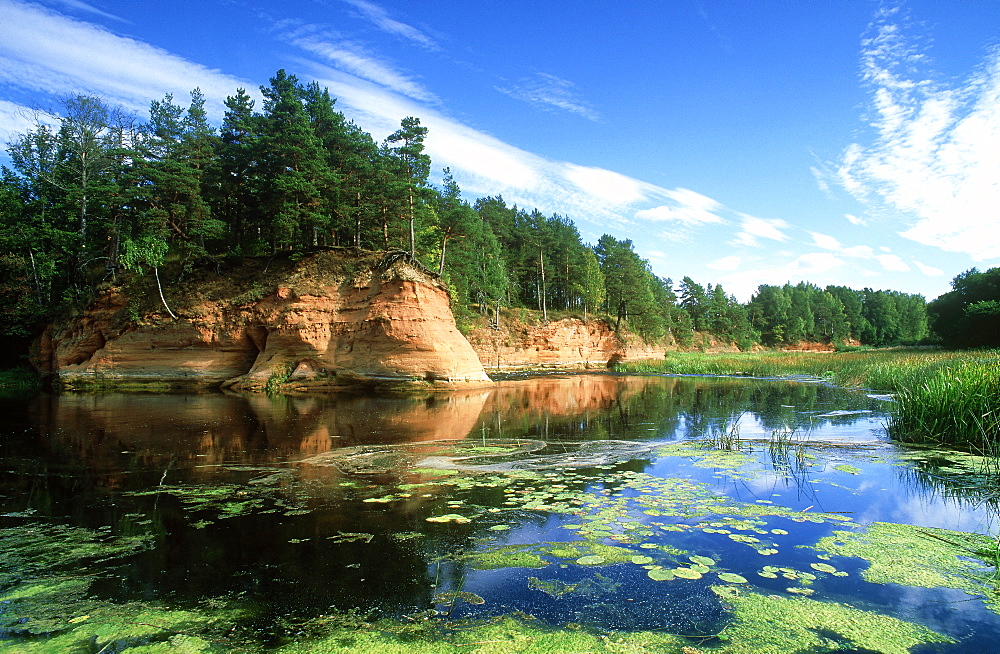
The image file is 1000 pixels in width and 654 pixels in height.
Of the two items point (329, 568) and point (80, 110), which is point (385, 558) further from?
point (80, 110)

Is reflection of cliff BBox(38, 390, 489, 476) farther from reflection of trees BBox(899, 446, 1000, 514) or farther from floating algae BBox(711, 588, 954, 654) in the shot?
reflection of trees BBox(899, 446, 1000, 514)

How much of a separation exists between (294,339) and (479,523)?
26.1 metres

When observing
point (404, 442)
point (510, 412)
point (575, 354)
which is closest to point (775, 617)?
point (404, 442)

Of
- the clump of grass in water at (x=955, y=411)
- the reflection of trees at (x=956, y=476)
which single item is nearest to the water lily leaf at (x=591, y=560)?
the reflection of trees at (x=956, y=476)

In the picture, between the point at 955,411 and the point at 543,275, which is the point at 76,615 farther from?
the point at 543,275

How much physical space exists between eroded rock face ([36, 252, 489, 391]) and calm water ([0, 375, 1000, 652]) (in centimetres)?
1479

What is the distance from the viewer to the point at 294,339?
2933 centimetres

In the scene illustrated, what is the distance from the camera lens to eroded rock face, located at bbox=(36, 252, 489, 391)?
93.1 feet

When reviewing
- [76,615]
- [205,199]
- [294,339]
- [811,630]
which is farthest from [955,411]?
[205,199]

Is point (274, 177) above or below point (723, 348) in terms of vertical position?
above

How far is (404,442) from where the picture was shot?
12.1 m

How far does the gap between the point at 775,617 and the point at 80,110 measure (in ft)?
154

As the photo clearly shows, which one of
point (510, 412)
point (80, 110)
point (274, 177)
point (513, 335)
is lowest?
point (510, 412)

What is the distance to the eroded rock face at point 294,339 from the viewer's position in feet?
93.1
